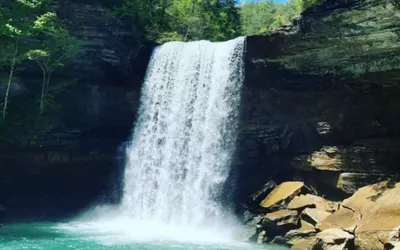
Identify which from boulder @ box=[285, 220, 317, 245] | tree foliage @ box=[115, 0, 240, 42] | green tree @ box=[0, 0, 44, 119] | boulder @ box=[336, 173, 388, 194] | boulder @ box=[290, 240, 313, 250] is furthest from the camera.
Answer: tree foliage @ box=[115, 0, 240, 42]

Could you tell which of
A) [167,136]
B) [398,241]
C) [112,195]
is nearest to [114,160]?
[112,195]

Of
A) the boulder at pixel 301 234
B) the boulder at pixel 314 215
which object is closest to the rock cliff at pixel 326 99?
the boulder at pixel 314 215

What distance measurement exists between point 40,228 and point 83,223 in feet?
7.25

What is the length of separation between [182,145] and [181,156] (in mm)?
Result: 586

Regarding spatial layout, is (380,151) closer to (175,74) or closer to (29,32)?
(175,74)

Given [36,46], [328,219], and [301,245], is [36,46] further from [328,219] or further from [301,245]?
[328,219]

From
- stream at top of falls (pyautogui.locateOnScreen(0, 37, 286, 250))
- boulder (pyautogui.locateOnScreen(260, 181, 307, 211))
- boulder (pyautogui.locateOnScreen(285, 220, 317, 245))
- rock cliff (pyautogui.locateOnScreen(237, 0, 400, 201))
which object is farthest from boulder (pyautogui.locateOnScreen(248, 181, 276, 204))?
boulder (pyautogui.locateOnScreen(285, 220, 317, 245))

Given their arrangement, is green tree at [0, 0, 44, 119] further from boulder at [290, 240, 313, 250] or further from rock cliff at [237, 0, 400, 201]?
boulder at [290, 240, 313, 250]

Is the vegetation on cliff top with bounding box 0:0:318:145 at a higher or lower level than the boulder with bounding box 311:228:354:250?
higher

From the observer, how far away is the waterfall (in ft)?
67.7

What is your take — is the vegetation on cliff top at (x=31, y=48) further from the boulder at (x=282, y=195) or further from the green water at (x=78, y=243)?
the boulder at (x=282, y=195)

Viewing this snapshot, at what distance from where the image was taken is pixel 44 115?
22.9 metres

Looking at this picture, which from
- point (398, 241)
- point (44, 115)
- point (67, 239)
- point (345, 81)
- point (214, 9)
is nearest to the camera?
point (398, 241)

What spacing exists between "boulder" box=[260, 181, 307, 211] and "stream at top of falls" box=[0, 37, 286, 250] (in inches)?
61.0
